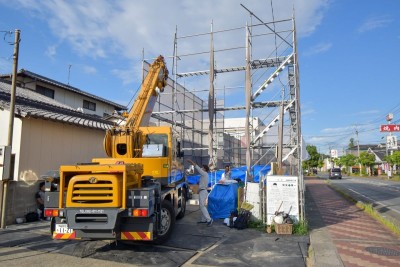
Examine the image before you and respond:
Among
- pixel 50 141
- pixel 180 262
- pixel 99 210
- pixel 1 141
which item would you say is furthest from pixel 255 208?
pixel 1 141

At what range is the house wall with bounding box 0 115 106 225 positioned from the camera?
982cm

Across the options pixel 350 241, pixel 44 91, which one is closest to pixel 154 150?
pixel 350 241

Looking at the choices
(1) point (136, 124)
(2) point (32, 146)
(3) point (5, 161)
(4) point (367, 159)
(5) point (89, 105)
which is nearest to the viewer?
(3) point (5, 161)

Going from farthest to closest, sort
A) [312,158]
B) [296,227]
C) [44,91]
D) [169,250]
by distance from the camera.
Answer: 1. [312,158]
2. [44,91]
3. [296,227]
4. [169,250]

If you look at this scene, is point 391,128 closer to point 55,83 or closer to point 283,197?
point 283,197

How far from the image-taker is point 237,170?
17.9 meters

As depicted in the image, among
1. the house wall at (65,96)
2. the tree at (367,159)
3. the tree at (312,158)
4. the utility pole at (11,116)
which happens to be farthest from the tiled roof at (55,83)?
the tree at (367,159)

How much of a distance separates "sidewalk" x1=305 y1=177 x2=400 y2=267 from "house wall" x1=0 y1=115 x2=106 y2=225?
28.4 ft

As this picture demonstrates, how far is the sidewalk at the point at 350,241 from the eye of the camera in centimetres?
617

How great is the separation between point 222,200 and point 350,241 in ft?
14.1

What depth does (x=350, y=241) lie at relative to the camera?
25.2 ft

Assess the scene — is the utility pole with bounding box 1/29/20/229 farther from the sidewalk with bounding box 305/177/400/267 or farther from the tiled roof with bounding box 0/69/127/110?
the tiled roof with bounding box 0/69/127/110

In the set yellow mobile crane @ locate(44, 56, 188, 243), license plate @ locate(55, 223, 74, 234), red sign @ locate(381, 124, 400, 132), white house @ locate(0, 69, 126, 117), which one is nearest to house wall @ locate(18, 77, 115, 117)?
white house @ locate(0, 69, 126, 117)

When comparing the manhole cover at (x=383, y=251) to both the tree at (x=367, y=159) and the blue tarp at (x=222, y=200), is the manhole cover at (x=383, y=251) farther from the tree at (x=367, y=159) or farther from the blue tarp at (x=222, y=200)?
the tree at (x=367, y=159)
